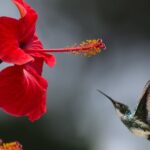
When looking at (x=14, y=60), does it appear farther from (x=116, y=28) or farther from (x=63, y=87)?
(x=116, y=28)

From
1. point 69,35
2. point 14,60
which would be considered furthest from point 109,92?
point 14,60

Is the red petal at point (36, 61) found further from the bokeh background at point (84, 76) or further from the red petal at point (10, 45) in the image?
the bokeh background at point (84, 76)

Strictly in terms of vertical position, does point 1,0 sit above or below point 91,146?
above

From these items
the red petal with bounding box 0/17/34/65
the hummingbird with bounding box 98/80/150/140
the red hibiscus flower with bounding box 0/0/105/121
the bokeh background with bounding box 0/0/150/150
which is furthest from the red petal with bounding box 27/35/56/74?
the bokeh background with bounding box 0/0/150/150

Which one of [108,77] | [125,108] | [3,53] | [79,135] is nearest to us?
[3,53]

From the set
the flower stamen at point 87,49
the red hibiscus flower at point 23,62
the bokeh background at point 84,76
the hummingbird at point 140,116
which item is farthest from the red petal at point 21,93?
the bokeh background at point 84,76

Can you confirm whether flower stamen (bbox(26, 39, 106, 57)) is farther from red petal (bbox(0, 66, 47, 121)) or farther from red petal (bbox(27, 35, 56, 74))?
red petal (bbox(0, 66, 47, 121))

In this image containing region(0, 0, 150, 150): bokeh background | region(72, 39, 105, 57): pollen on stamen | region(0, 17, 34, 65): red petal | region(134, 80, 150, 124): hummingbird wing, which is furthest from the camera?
region(0, 0, 150, 150): bokeh background
